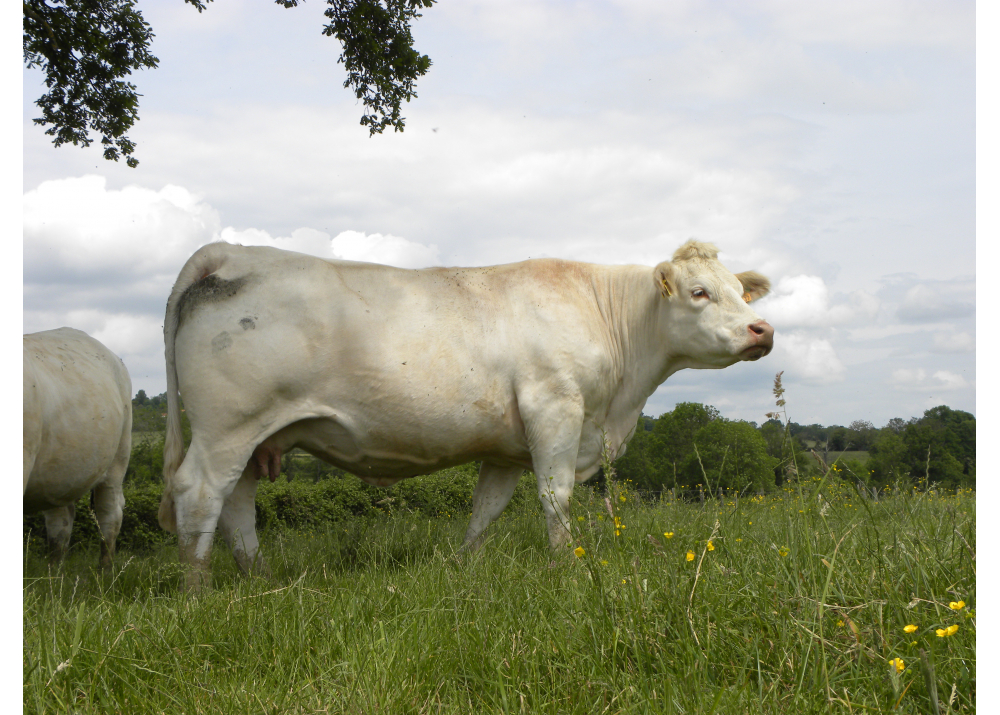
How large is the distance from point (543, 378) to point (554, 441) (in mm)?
454

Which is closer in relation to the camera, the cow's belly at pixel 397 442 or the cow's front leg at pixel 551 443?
the cow's belly at pixel 397 442

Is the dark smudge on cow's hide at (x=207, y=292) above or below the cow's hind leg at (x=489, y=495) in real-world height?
above

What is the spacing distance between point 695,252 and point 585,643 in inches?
158

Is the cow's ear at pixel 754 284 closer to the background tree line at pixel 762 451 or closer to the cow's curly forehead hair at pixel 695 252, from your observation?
the cow's curly forehead hair at pixel 695 252

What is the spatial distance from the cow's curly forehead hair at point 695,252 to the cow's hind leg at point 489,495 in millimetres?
2144

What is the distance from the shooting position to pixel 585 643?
98.4 inches

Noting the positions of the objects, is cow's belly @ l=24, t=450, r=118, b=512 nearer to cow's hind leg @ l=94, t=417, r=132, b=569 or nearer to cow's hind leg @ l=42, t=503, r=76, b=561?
cow's hind leg @ l=94, t=417, r=132, b=569

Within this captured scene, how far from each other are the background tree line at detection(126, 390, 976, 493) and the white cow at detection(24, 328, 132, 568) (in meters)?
1.51

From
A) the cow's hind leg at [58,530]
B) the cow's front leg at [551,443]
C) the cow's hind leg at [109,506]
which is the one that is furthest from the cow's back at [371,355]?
the cow's hind leg at [58,530]

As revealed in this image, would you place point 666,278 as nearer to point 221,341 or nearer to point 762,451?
point 221,341

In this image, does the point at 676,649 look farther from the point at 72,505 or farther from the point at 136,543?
the point at 136,543

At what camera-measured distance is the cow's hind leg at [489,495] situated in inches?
227

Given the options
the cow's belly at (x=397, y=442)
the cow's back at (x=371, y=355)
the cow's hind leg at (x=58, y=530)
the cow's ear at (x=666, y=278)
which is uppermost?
the cow's ear at (x=666, y=278)
